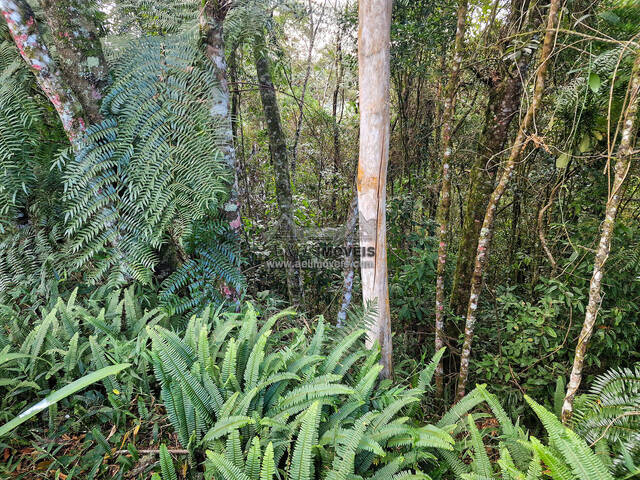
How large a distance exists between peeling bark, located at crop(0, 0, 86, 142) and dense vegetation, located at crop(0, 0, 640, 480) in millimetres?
16

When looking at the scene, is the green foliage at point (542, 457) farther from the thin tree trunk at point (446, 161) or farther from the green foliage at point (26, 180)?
the green foliage at point (26, 180)

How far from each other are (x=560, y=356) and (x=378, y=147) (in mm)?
2499

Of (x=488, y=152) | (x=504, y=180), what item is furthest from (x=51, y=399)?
(x=488, y=152)

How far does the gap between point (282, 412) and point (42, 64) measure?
3.03 meters

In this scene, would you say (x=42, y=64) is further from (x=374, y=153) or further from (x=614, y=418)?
(x=614, y=418)

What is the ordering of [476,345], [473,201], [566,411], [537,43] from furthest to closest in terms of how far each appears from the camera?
1. [476,345]
2. [473,201]
3. [537,43]
4. [566,411]

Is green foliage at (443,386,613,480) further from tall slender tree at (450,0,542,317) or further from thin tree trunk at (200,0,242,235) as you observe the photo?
thin tree trunk at (200,0,242,235)

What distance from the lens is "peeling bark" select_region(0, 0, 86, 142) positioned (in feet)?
7.79

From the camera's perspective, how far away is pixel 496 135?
300 centimetres

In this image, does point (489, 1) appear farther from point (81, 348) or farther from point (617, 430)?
point (81, 348)

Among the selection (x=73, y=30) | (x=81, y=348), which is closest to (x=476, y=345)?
(x=81, y=348)

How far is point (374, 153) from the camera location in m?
2.20

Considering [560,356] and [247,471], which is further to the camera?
[560,356]

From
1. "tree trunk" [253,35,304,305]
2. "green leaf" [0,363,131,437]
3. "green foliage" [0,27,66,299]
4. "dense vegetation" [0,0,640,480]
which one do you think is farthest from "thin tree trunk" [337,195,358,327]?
"green foliage" [0,27,66,299]
